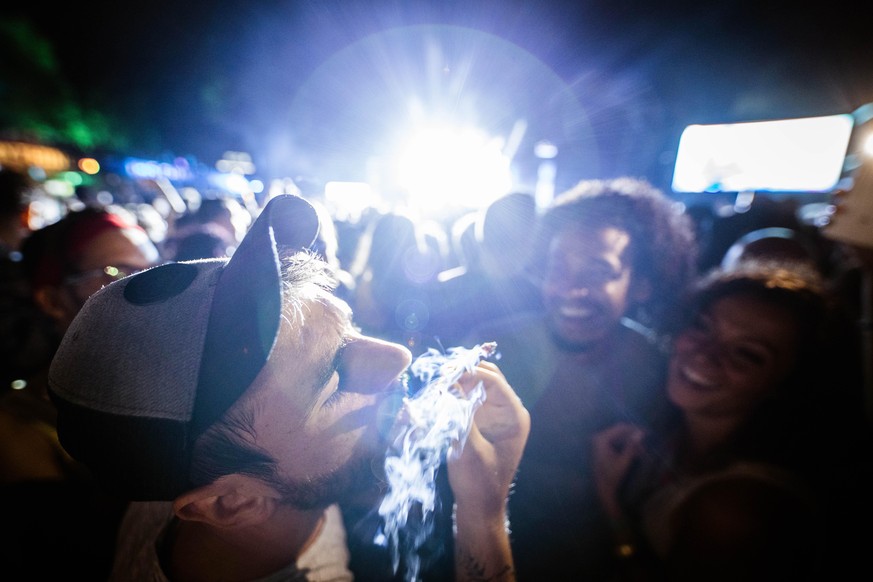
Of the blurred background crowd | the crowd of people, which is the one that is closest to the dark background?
the blurred background crowd

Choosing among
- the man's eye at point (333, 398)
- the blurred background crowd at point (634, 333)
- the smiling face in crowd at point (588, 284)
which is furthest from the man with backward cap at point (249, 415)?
the smiling face in crowd at point (588, 284)

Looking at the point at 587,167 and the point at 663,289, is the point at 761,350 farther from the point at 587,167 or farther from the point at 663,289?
the point at 587,167

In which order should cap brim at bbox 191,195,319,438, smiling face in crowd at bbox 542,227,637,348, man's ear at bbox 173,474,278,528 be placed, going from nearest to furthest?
cap brim at bbox 191,195,319,438 → man's ear at bbox 173,474,278,528 → smiling face in crowd at bbox 542,227,637,348

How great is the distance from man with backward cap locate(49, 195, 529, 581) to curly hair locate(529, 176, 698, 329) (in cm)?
239

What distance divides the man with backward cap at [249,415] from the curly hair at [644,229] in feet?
7.85

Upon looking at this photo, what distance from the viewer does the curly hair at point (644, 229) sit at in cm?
313

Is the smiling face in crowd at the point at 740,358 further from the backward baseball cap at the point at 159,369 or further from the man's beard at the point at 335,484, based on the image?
the backward baseball cap at the point at 159,369

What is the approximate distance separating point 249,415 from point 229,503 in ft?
1.21

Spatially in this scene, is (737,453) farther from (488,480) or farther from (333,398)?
(333,398)

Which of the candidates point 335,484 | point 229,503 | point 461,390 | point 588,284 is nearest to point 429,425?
point 461,390

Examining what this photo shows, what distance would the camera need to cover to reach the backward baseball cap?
1021mm

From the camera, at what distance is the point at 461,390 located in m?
1.34

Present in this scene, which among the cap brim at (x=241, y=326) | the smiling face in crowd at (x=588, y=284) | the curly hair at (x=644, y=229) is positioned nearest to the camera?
the cap brim at (x=241, y=326)

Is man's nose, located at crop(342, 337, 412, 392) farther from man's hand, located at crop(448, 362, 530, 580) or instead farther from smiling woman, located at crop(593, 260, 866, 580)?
smiling woman, located at crop(593, 260, 866, 580)
